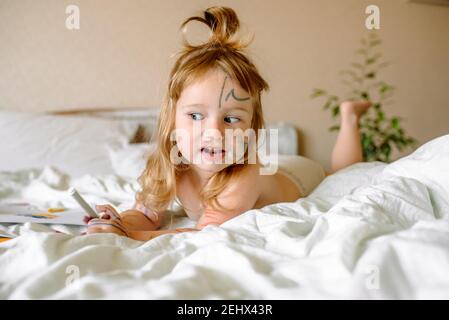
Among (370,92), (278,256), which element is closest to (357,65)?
(370,92)

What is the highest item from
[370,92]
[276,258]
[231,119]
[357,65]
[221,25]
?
[357,65]

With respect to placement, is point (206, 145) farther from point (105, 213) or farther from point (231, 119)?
point (105, 213)

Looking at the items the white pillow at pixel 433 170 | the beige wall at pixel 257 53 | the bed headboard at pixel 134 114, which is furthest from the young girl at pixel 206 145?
the beige wall at pixel 257 53

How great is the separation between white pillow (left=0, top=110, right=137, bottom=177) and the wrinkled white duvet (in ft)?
2.67

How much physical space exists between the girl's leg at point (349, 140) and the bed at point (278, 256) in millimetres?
662

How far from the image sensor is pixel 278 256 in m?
0.54

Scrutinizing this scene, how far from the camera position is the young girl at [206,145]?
881mm

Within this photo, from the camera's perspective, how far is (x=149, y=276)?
513 millimetres

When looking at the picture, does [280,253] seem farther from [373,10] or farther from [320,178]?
[373,10]

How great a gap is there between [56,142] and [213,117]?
99 centimetres

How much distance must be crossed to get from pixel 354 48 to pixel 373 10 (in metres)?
0.23

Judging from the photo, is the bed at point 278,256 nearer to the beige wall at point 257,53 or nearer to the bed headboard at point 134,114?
the bed headboard at point 134,114
